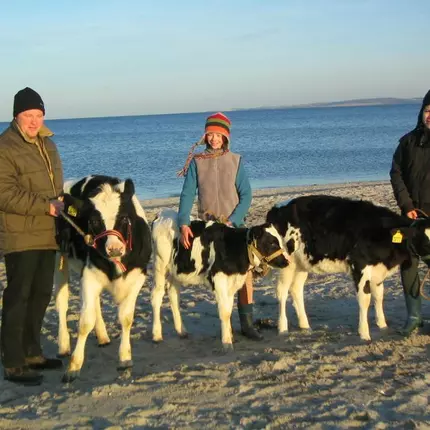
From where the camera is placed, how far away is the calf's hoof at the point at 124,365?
6.40 metres

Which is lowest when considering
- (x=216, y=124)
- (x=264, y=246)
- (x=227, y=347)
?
(x=227, y=347)

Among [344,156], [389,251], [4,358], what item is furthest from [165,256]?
[344,156]

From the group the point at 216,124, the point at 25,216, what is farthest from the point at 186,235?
the point at 25,216

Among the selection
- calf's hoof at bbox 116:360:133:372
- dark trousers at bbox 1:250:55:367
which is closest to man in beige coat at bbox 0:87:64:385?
dark trousers at bbox 1:250:55:367

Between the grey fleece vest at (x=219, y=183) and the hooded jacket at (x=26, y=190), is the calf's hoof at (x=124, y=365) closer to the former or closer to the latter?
the hooded jacket at (x=26, y=190)

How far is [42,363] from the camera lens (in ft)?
21.2

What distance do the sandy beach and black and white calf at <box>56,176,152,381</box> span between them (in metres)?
0.51

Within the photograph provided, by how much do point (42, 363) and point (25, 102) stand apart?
261 centimetres

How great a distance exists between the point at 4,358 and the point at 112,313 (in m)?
2.76

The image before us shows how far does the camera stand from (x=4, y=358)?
609 cm

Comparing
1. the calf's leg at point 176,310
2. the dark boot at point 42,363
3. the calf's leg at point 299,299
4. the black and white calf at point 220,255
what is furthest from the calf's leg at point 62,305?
the calf's leg at point 299,299

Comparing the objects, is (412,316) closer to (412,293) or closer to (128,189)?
(412,293)

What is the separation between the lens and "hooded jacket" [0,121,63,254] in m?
5.79

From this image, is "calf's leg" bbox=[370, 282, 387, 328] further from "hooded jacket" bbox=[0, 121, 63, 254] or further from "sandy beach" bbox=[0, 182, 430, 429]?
"hooded jacket" bbox=[0, 121, 63, 254]
